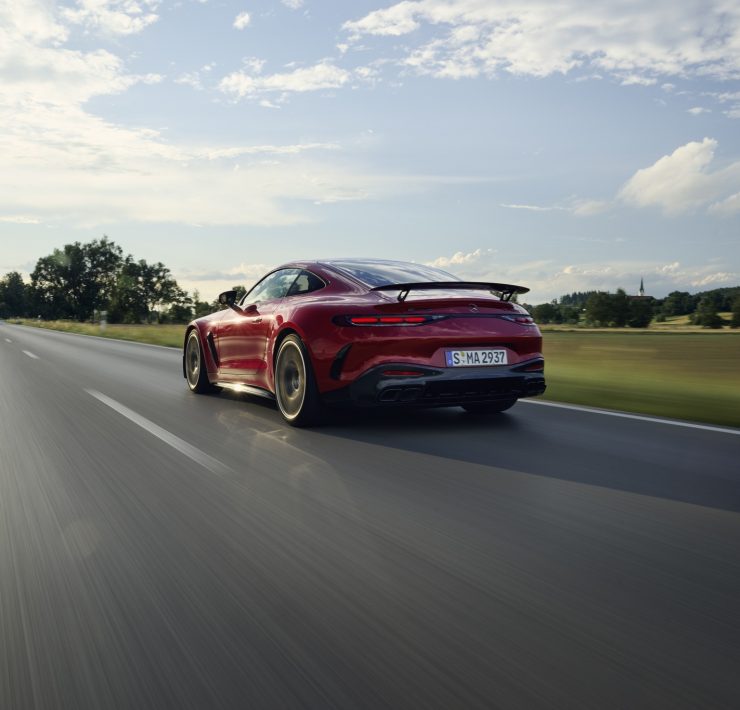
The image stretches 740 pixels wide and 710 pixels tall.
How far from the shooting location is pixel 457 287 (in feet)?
21.7

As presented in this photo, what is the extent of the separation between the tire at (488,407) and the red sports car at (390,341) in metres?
0.95

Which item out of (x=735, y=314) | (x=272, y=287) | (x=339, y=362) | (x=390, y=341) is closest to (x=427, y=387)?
Answer: (x=390, y=341)

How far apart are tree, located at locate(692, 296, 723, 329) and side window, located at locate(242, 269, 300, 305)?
184 feet

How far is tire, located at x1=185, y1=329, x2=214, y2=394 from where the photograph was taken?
9.43 metres

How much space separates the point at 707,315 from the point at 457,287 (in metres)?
58.4

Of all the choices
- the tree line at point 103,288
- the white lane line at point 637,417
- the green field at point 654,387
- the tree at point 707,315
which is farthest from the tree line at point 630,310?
the tree line at point 103,288

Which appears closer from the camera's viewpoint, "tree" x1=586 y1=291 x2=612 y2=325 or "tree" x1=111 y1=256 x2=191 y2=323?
"tree" x1=586 y1=291 x2=612 y2=325

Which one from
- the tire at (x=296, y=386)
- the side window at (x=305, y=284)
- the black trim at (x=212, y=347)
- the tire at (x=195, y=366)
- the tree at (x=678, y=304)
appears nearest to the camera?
the tire at (x=296, y=386)

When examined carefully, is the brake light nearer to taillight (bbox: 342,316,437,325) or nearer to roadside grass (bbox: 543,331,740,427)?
taillight (bbox: 342,316,437,325)

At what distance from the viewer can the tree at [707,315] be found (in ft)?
194

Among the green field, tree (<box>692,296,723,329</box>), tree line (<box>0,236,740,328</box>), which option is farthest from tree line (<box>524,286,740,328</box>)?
tree line (<box>0,236,740,328</box>)

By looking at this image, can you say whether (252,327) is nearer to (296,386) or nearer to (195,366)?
(296,386)

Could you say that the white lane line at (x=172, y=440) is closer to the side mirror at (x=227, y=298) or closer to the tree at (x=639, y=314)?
the side mirror at (x=227, y=298)

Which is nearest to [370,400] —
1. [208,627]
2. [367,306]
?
[367,306]
